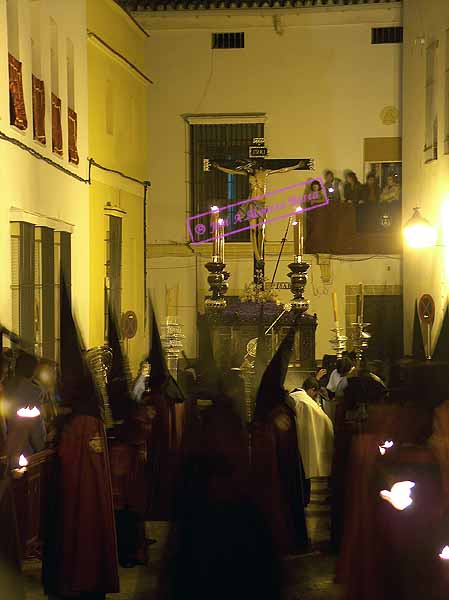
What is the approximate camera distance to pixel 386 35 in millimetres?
20562

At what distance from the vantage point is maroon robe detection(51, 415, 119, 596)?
7.14 m

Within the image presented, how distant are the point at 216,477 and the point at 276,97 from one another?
15.7 meters

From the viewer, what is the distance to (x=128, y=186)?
63.9 ft

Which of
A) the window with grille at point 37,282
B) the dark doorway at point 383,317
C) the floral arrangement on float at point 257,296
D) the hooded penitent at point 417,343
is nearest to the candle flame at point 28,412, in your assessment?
the hooded penitent at point 417,343

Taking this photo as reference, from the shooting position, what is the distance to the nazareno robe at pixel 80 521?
7.14 meters

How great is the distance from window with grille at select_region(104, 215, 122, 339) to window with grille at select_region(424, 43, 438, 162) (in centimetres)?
558

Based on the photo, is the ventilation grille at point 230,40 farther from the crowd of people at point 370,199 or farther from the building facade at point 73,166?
the crowd of people at point 370,199

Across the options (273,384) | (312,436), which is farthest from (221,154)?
(273,384)

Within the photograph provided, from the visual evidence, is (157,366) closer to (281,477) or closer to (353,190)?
(281,477)

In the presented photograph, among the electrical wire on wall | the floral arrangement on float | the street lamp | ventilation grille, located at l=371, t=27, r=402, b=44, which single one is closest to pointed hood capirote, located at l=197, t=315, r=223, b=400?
the floral arrangement on float

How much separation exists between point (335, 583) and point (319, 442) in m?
2.83

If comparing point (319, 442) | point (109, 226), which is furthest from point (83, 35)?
point (319, 442)

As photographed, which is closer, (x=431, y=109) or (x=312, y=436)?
(x=312, y=436)

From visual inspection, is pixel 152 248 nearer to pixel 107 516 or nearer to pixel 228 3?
pixel 228 3
